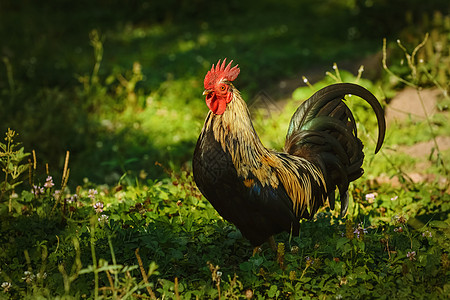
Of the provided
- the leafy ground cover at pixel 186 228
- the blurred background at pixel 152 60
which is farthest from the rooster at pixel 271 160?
the blurred background at pixel 152 60

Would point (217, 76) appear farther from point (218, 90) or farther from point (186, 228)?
point (186, 228)

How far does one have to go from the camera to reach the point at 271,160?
3.42 meters

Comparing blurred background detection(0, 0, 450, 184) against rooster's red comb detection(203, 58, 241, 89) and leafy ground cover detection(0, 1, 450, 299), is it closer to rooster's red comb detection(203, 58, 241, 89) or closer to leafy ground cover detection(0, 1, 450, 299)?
leafy ground cover detection(0, 1, 450, 299)

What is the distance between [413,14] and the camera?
9.06 meters

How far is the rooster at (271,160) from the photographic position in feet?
10.5

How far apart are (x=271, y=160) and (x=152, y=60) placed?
20.8ft

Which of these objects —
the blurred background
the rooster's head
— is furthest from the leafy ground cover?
the rooster's head

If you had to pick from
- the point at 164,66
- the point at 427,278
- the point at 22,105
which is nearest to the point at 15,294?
the point at 427,278

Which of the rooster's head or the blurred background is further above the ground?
the blurred background

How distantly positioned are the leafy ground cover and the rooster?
0.92 ft

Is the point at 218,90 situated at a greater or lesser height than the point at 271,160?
greater

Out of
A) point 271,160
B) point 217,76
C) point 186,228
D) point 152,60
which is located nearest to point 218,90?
point 217,76

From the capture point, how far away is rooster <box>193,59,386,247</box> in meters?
3.20

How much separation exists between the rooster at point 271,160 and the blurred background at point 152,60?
163 cm
